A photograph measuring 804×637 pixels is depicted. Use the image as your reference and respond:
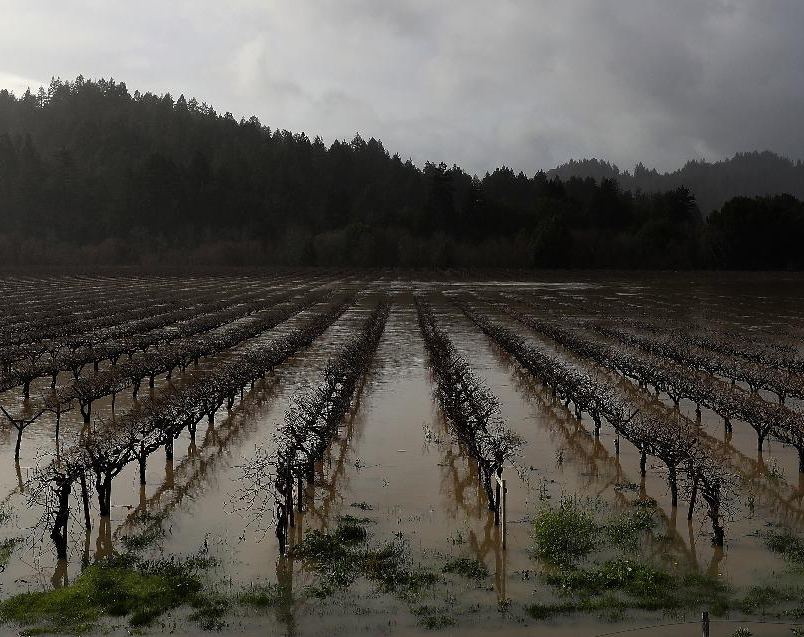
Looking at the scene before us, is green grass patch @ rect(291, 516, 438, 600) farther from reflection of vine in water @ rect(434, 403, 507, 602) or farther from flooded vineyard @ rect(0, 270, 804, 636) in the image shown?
reflection of vine in water @ rect(434, 403, 507, 602)

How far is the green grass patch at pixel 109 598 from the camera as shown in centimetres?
944

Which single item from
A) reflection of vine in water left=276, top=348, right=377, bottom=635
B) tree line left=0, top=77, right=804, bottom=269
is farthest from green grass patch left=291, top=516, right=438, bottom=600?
tree line left=0, top=77, right=804, bottom=269

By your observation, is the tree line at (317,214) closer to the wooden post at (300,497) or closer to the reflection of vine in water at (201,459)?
the reflection of vine in water at (201,459)

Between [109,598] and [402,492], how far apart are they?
229 inches

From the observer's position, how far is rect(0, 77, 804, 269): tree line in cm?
11150

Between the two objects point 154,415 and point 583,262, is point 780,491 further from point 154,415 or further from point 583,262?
point 583,262

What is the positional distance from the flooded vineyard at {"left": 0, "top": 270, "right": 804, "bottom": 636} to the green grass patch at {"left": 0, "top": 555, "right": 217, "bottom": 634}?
4 centimetres

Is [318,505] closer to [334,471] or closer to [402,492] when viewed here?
[402,492]

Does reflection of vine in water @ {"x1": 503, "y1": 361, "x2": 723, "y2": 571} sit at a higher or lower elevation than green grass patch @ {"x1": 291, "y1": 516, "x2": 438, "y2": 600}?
higher

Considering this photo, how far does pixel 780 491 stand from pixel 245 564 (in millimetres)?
9856

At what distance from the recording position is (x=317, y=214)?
14625cm

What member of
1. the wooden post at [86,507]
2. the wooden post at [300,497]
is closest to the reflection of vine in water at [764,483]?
the wooden post at [300,497]

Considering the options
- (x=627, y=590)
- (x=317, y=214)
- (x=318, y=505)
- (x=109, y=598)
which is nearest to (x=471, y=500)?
(x=318, y=505)

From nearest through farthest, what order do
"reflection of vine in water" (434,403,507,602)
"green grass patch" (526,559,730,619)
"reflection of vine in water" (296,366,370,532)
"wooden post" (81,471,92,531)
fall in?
"green grass patch" (526,559,730,619), "reflection of vine in water" (434,403,507,602), "wooden post" (81,471,92,531), "reflection of vine in water" (296,366,370,532)
